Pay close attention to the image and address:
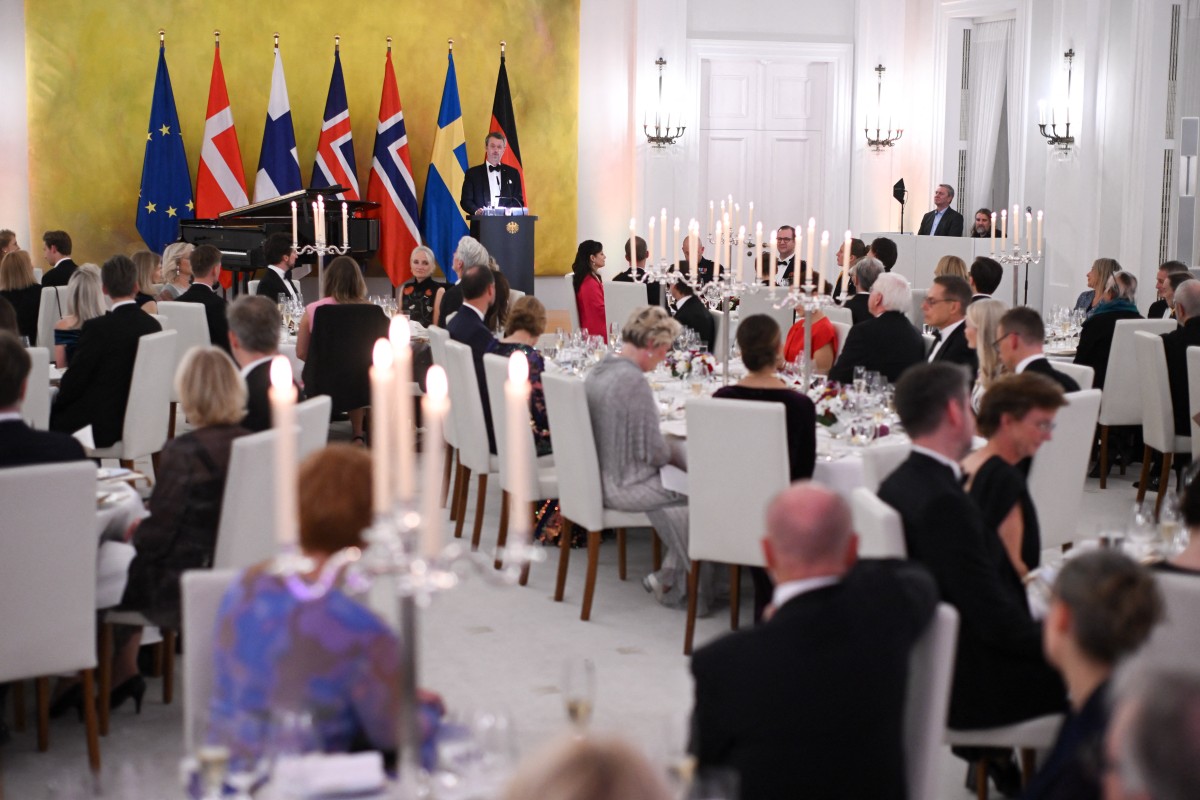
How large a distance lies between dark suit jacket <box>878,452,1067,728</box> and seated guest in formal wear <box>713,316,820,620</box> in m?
1.50

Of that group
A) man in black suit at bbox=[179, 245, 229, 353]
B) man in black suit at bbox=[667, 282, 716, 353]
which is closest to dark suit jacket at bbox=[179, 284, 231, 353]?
man in black suit at bbox=[179, 245, 229, 353]

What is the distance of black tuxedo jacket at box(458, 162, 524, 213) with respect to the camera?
12854mm

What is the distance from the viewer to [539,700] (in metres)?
4.73

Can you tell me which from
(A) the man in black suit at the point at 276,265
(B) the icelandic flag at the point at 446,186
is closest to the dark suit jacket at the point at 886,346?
(A) the man in black suit at the point at 276,265

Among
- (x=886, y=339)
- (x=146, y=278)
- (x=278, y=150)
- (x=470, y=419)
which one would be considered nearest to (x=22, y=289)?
(x=146, y=278)

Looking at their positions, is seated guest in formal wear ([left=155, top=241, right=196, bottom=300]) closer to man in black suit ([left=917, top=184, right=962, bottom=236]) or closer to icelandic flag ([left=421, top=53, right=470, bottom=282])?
icelandic flag ([left=421, top=53, right=470, bottom=282])

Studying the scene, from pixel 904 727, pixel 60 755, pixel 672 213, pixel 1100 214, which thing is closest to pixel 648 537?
pixel 60 755

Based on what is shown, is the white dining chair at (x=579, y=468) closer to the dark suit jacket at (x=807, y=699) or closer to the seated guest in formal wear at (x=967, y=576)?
the seated guest in formal wear at (x=967, y=576)

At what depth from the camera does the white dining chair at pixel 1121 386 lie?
7.65 m

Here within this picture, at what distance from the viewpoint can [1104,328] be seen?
7914 millimetres

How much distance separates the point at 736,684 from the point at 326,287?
19.2 feet

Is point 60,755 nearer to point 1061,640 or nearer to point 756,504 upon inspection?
point 756,504

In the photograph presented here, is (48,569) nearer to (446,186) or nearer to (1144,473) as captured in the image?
(1144,473)

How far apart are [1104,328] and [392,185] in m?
7.51
